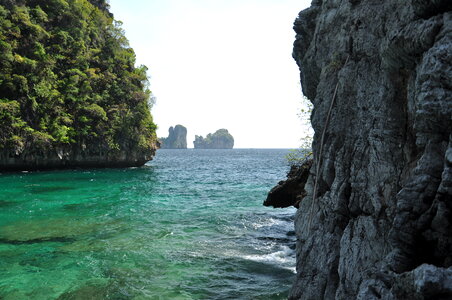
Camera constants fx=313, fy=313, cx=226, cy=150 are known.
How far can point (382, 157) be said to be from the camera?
607 cm

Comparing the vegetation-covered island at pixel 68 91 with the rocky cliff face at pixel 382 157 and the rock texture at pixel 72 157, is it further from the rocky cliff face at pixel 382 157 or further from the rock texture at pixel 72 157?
the rocky cliff face at pixel 382 157

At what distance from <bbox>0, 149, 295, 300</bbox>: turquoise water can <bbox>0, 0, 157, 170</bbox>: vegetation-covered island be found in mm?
20847

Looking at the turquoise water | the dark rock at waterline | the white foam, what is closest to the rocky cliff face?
the white foam

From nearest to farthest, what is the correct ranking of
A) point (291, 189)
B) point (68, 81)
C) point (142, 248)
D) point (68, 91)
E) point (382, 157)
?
1. point (382, 157)
2. point (142, 248)
3. point (291, 189)
4. point (68, 91)
5. point (68, 81)

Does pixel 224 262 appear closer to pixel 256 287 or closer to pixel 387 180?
pixel 256 287

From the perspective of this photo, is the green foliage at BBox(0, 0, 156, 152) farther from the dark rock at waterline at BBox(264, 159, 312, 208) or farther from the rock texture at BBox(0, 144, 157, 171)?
the dark rock at waterline at BBox(264, 159, 312, 208)

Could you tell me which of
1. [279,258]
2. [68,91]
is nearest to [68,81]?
[68,91]

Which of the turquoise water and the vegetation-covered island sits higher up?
the vegetation-covered island

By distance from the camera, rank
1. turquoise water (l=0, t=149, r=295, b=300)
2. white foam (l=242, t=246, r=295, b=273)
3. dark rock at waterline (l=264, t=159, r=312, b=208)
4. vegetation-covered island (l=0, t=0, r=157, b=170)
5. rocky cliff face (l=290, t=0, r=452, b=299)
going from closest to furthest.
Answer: rocky cliff face (l=290, t=0, r=452, b=299), turquoise water (l=0, t=149, r=295, b=300), white foam (l=242, t=246, r=295, b=273), dark rock at waterline (l=264, t=159, r=312, b=208), vegetation-covered island (l=0, t=0, r=157, b=170)

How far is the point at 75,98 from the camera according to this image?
49.3 meters

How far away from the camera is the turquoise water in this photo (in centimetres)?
999

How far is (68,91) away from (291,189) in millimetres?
42130

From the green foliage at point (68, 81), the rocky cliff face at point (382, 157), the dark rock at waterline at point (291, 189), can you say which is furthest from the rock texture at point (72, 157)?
the rocky cliff face at point (382, 157)

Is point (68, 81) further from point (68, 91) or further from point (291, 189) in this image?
point (291, 189)
